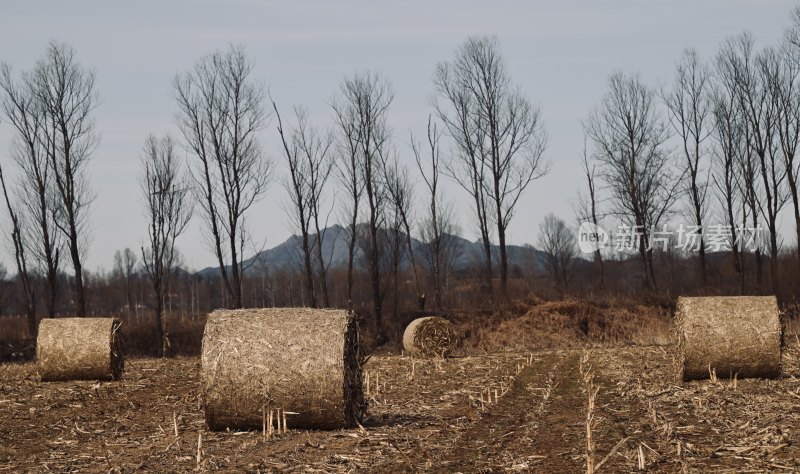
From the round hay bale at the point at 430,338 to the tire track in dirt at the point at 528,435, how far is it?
8.93 meters

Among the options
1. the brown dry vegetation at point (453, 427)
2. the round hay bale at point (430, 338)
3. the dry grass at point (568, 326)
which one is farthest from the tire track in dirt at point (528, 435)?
the dry grass at point (568, 326)

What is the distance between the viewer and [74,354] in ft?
64.5

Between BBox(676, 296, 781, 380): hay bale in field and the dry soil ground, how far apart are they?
0.32 meters

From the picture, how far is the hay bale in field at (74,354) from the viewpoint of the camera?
1955 centimetres

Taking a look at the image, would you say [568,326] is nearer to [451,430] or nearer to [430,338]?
[430,338]

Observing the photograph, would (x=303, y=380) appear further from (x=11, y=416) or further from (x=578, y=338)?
(x=578, y=338)

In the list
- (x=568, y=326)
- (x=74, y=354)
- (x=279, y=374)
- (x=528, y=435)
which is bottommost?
(x=528, y=435)

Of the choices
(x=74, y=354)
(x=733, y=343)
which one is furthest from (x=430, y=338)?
(x=733, y=343)

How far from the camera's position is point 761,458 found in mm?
8766

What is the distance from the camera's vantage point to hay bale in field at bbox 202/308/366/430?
11.6 metres

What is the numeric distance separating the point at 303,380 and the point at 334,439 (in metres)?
1.15

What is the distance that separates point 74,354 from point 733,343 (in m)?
14.7

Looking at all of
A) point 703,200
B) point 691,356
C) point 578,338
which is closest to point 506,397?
point 691,356

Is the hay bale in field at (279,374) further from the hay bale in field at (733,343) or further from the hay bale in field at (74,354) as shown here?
the hay bale in field at (74,354)
